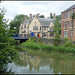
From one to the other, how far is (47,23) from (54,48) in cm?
3169

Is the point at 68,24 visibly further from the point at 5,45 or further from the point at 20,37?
the point at 5,45

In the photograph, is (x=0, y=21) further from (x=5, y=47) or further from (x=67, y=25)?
(x=67, y=25)

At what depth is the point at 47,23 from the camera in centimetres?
5769

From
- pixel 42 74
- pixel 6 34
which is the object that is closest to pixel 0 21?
pixel 6 34

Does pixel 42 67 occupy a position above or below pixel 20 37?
below

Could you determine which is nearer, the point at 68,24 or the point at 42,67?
the point at 42,67

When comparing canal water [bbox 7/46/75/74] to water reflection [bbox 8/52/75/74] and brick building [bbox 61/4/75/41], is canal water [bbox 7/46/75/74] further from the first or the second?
brick building [bbox 61/4/75/41]

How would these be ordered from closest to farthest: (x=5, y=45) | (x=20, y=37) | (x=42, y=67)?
(x=5, y=45) < (x=42, y=67) < (x=20, y=37)

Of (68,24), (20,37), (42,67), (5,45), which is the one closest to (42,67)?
(42,67)

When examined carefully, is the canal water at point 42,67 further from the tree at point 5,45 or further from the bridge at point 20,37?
the bridge at point 20,37

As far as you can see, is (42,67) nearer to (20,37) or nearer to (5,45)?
(5,45)

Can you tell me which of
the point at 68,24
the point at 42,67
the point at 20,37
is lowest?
the point at 42,67

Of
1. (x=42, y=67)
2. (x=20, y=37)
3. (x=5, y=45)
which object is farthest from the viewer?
(x=20, y=37)

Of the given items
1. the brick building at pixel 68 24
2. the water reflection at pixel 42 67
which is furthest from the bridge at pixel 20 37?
the water reflection at pixel 42 67
